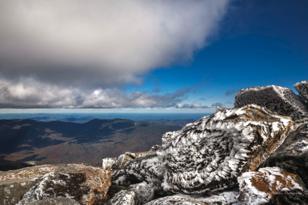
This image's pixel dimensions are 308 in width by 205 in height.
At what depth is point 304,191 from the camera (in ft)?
32.8

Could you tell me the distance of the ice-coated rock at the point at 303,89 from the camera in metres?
20.7

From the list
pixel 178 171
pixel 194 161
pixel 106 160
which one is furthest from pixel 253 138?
pixel 106 160

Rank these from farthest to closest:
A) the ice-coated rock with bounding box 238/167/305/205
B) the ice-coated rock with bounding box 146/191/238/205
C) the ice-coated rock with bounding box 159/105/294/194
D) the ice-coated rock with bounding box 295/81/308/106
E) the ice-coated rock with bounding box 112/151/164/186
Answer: the ice-coated rock with bounding box 295/81/308/106, the ice-coated rock with bounding box 112/151/164/186, the ice-coated rock with bounding box 159/105/294/194, the ice-coated rock with bounding box 146/191/238/205, the ice-coated rock with bounding box 238/167/305/205

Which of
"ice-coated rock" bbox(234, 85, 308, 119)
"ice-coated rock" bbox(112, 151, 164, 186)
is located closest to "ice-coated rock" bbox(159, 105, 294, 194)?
"ice-coated rock" bbox(112, 151, 164, 186)

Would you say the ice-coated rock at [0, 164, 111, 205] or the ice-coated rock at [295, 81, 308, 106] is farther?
the ice-coated rock at [295, 81, 308, 106]

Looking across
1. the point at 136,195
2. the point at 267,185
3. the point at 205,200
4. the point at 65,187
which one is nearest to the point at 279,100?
the point at 267,185

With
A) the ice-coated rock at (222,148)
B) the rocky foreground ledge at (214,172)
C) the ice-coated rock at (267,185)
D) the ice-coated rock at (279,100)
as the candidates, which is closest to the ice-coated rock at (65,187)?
the rocky foreground ledge at (214,172)

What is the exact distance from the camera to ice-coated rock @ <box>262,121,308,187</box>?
10.9 m

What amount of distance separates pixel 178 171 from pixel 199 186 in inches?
71.2

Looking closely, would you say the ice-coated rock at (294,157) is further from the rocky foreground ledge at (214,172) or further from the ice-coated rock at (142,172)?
the ice-coated rock at (142,172)

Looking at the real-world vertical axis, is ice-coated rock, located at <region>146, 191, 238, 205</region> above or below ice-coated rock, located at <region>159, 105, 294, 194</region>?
below

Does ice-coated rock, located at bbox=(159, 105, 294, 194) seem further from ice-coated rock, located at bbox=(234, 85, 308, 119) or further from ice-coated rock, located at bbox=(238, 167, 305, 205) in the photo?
ice-coated rock, located at bbox=(234, 85, 308, 119)

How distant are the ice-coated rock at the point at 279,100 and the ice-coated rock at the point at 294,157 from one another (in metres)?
6.66

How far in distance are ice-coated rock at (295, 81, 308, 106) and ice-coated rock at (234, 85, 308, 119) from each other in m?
0.62
